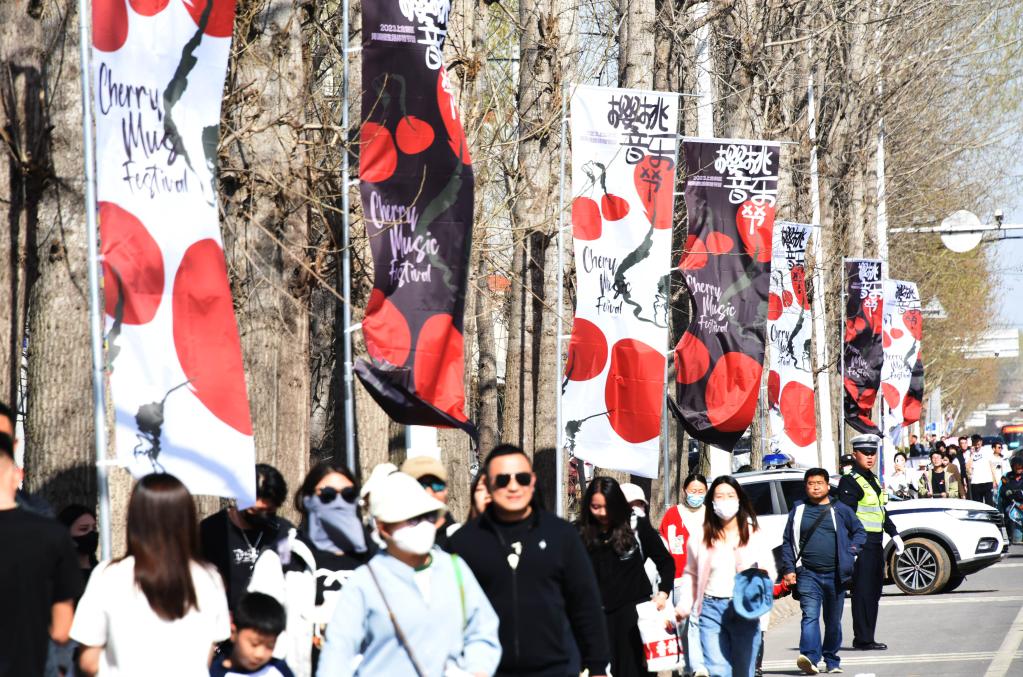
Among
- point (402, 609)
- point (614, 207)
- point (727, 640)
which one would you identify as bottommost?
point (727, 640)

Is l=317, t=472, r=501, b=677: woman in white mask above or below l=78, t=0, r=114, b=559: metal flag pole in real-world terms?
below

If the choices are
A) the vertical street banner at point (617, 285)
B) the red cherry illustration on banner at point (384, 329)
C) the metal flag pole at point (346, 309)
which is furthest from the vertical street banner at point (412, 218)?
the vertical street banner at point (617, 285)

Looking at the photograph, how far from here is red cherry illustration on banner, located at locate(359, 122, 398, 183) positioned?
35.9ft

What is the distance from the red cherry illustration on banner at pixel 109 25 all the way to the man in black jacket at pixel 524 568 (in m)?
2.83

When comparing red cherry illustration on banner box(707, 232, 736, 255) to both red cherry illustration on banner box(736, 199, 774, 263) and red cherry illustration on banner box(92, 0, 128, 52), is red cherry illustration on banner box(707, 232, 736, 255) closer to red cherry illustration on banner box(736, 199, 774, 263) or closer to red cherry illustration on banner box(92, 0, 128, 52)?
red cherry illustration on banner box(736, 199, 774, 263)

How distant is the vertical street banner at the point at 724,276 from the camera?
18.2m

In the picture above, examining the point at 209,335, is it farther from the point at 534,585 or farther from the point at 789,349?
the point at 789,349

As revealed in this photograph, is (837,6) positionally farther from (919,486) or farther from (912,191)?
(912,191)

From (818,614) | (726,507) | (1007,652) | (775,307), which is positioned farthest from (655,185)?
(775,307)

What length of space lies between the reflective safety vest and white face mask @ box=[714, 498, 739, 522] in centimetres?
439

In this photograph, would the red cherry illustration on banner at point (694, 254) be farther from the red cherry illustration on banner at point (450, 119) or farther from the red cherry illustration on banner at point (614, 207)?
the red cherry illustration on banner at point (450, 119)

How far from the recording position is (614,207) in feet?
50.0

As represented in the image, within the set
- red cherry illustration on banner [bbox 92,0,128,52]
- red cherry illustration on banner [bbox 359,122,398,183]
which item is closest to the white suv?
red cherry illustration on banner [bbox 359,122,398,183]

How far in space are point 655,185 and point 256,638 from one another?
9.15 metres
